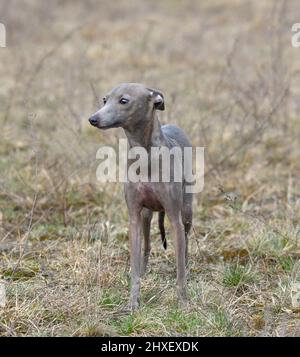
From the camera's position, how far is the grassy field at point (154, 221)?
4441 millimetres

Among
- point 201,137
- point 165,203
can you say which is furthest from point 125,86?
point 201,137

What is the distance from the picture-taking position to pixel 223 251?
565 centimetres

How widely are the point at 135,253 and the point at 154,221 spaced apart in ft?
5.48

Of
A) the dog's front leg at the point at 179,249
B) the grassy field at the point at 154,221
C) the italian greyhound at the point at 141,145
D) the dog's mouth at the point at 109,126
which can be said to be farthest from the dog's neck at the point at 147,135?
the grassy field at the point at 154,221

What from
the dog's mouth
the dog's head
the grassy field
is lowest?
the grassy field

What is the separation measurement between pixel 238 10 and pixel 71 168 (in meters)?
9.58

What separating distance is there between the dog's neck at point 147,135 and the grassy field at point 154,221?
83 cm

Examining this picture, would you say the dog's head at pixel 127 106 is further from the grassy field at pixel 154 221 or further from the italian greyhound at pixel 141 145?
the grassy field at pixel 154 221

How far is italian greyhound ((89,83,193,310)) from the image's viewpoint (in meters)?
4.26

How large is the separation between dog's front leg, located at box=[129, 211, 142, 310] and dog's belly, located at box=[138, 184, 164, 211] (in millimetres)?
87

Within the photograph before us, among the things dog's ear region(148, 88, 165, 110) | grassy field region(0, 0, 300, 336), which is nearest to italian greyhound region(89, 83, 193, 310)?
dog's ear region(148, 88, 165, 110)
